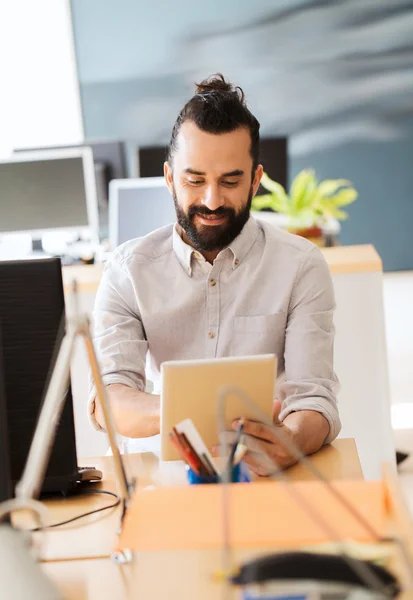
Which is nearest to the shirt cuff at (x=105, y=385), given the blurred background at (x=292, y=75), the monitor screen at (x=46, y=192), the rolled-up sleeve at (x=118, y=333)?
the rolled-up sleeve at (x=118, y=333)

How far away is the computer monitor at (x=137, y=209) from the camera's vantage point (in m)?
3.37

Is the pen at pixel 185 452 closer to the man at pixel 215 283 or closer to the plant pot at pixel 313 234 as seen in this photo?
the man at pixel 215 283

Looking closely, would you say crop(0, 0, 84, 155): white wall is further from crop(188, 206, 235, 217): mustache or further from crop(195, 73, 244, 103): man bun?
crop(188, 206, 235, 217): mustache

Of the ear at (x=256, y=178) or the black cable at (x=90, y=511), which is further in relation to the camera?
the ear at (x=256, y=178)

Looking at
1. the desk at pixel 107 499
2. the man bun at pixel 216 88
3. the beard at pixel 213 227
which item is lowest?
the desk at pixel 107 499

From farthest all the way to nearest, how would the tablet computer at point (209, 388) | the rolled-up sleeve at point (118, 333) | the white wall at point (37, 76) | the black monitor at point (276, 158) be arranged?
the white wall at point (37, 76) < the black monitor at point (276, 158) < the rolled-up sleeve at point (118, 333) < the tablet computer at point (209, 388)

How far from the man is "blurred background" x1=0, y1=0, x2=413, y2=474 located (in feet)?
13.8

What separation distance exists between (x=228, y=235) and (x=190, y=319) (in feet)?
0.63

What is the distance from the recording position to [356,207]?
621 cm

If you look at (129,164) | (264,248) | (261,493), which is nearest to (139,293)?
(264,248)

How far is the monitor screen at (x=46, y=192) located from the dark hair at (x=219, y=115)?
189 cm

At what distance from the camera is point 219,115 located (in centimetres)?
175

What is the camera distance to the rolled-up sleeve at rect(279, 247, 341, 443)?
162 cm

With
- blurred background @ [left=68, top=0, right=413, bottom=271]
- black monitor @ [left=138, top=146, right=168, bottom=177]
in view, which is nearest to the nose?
black monitor @ [left=138, top=146, right=168, bottom=177]
